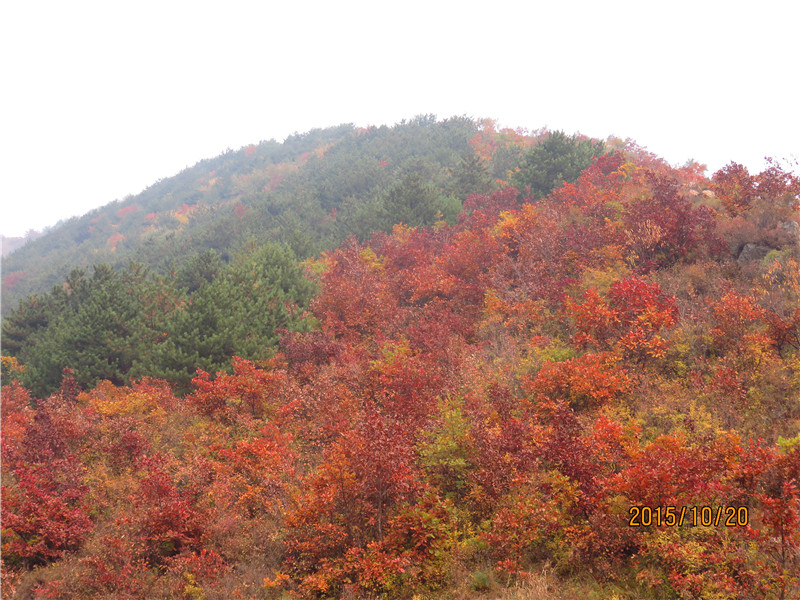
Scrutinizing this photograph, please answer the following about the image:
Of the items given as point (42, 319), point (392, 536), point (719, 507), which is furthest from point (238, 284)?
point (719, 507)

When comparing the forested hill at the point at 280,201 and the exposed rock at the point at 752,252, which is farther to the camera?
the forested hill at the point at 280,201

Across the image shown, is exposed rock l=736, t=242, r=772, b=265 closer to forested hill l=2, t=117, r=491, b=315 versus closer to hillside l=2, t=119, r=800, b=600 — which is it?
hillside l=2, t=119, r=800, b=600

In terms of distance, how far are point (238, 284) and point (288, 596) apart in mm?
17701

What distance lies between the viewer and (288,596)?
729 centimetres

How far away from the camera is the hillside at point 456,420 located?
22.2ft

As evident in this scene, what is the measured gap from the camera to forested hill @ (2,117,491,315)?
36156 mm

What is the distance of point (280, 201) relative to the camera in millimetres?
48062

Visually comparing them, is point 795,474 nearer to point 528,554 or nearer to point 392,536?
point 528,554
